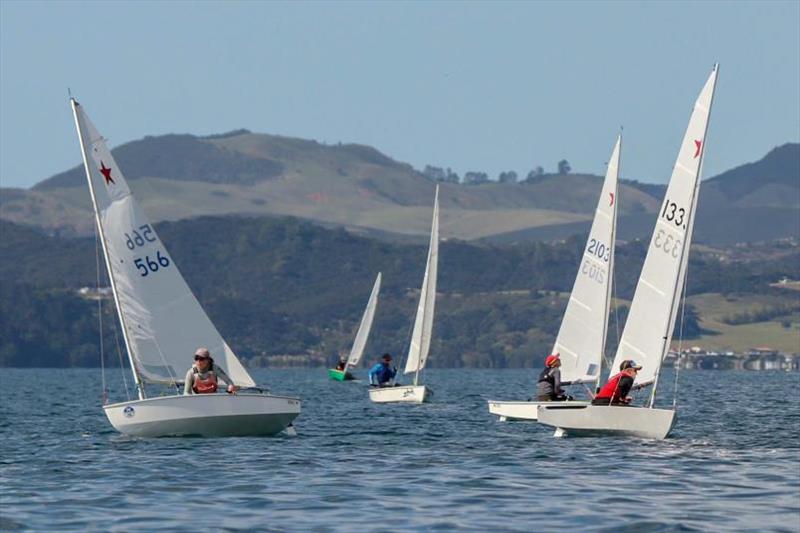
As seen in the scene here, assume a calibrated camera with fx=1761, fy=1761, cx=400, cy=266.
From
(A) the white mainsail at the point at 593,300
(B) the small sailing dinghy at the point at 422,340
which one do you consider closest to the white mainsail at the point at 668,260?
(A) the white mainsail at the point at 593,300

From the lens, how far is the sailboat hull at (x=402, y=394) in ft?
210

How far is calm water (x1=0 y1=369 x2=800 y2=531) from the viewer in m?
24.1

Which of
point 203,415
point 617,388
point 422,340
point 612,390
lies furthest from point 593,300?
point 422,340

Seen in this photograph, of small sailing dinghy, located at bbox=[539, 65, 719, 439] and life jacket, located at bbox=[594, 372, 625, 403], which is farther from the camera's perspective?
life jacket, located at bbox=[594, 372, 625, 403]

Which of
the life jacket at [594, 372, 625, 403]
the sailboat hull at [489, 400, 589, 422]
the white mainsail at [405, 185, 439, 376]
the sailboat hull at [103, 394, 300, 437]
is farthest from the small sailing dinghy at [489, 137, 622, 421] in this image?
the white mainsail at [405, 185, 439, 376]

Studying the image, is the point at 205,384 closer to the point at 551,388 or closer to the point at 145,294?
the point at 145,294

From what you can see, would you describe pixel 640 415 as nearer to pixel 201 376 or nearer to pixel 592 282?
pixel 201 376

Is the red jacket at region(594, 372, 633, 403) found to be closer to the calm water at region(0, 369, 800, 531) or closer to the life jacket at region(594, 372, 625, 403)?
the life jacket at region(594, 372, 625, 403)

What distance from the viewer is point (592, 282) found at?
164ft

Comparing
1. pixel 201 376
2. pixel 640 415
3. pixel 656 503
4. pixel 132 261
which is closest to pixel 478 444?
pixel 640 415

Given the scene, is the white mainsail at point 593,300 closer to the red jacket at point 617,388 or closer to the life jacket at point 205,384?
the red jacket at point 617,388

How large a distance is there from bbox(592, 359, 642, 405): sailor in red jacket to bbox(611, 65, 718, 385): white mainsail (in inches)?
34.2

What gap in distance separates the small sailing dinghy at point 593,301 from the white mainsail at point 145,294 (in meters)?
13.7

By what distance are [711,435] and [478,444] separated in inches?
247
